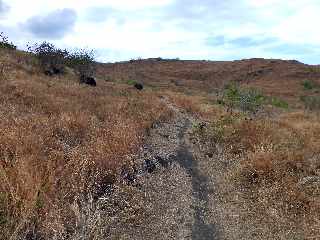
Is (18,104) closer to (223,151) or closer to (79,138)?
(79,138)

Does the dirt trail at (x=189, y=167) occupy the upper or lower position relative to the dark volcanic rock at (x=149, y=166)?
lower

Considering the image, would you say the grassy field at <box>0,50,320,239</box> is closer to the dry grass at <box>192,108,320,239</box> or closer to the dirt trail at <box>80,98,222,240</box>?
the dry grass at <box>192,108,320,239</box>

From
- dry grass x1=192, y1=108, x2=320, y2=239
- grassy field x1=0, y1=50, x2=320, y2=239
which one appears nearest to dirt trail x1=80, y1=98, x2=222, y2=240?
grassy field x1=0, y1=50, x2=320, y2=239

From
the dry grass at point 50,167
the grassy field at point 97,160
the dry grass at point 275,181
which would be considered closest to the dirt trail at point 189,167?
the grassy field at point 97,160

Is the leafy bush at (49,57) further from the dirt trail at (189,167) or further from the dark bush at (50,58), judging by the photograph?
the dirt trail at (189,167)

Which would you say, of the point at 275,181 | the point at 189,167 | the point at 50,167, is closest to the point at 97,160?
the point at 50,167

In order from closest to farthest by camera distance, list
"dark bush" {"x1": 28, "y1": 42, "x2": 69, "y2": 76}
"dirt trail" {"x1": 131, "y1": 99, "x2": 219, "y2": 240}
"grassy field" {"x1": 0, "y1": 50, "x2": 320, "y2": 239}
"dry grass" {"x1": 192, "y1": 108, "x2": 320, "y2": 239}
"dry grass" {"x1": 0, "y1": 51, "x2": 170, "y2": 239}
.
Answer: "dry grass" {"x1": 0, "y1": 51, "x2": 170, "y2": 239}
"grassy field" {"x1": 0, "y1": 50, "x2": 320, "y2": 239}
"dirt trail" {"x1": 131, "y1": 99, "x2": 219, "y2": 240}
"dry grass" {"x1": 192, "y1": 108, "x2": 320, "y2": 239}
"dark bush" {"x1": 28, "y1": 42, "x2": 69, "y2": 76}

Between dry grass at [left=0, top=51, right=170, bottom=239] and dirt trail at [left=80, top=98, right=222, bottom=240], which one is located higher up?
dry grass at [left=0, top=51, right=170, bottom=239]

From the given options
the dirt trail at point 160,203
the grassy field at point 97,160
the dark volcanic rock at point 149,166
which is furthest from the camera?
the dark volcanic rock at point 149,166

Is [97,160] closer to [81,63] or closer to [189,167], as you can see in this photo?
[189,167]

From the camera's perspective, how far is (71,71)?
3338 cm

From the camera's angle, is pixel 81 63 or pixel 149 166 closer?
pixel 149 166

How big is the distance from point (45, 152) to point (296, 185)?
412 centimetres

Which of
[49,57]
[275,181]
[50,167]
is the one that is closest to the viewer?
[50,167]
